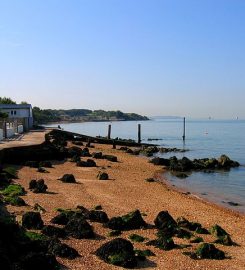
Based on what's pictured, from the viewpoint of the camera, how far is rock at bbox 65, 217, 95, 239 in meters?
14.5

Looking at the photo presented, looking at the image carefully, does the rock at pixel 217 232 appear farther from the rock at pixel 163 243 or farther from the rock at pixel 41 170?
the rock at pixel 41 170

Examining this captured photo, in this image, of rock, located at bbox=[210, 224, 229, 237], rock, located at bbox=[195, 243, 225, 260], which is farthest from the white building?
rock, located at bbox=[195, 243, 225, 260]

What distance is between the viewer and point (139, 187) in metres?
27.5

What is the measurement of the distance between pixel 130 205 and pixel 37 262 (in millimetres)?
10741

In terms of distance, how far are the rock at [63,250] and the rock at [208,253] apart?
3.70m

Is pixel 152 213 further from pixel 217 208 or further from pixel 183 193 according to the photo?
pixel 183 193

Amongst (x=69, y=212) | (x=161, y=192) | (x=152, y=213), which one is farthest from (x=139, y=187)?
(x=69, y=212)

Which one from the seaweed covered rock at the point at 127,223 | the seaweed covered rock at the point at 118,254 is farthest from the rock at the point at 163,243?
the seaweed covered rock at the point at 127,223

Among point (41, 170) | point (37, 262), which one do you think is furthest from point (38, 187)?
point (37, 262)

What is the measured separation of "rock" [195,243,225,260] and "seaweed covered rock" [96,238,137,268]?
82.1 inches

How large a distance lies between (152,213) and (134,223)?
3.27 m

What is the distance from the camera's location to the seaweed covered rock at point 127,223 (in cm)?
1612

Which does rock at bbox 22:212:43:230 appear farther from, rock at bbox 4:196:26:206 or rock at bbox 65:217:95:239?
rock at bbox 4:196:26:206

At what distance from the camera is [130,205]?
21.0 meters
